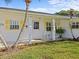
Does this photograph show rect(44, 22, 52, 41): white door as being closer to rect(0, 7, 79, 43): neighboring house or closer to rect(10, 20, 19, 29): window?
rect(0, 7, 79, 43): neighboring house

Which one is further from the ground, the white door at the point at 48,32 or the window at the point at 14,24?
the window at the point at 14,24

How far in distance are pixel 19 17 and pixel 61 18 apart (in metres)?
7.82

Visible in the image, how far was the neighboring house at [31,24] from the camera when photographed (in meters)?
22.4

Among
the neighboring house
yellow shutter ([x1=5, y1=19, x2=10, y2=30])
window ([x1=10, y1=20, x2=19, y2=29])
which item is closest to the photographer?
the neighboring house

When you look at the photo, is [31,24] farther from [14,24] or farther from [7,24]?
[7,24]

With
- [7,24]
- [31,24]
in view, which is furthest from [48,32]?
[7,24]

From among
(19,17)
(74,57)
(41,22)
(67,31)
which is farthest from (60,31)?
(74,57)

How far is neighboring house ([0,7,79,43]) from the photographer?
881 inches

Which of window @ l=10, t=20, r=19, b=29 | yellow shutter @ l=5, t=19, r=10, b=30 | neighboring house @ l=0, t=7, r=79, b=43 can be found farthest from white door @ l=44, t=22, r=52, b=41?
yellow shutter @ l=5, t=19, r=10, b=30

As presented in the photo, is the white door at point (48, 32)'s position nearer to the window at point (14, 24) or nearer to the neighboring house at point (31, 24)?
the neighboring house at point (31, 24)

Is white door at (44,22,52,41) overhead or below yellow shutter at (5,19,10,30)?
below

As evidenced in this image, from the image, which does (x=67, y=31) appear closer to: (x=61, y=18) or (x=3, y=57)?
(x=61, y=18)

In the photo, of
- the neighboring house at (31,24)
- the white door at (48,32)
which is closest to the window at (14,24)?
the neighboring house at (31,24)

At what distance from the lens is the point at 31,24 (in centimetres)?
2314
